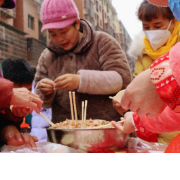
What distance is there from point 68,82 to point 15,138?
240mm

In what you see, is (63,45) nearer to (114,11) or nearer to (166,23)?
(114,11)

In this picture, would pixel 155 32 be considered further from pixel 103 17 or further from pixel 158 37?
pixel 103 17

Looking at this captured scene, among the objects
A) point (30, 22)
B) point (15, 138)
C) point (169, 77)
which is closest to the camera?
point (169, 77)

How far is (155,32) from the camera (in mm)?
603

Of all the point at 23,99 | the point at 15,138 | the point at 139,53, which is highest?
the point at 139,53

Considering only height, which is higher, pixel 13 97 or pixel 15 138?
pixel 13 97

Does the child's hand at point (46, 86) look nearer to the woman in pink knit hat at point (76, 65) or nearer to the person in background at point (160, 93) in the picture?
the woman in pink knit hat at point (76, 65)

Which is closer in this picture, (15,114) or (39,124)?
Answer: (15,114)

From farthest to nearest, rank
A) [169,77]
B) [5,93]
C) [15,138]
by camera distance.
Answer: [15,138] < [5,93] < [169,77]

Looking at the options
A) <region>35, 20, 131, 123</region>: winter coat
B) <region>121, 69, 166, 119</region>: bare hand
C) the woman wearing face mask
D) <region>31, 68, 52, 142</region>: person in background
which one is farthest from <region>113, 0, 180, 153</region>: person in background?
<region>31, 68, 52, 142</region>: person in background

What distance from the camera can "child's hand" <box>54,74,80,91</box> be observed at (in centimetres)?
72

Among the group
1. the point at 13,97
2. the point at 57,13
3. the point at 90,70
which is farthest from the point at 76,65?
the point at 13,97

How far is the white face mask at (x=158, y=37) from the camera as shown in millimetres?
593

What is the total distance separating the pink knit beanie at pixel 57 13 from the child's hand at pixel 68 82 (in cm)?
17
